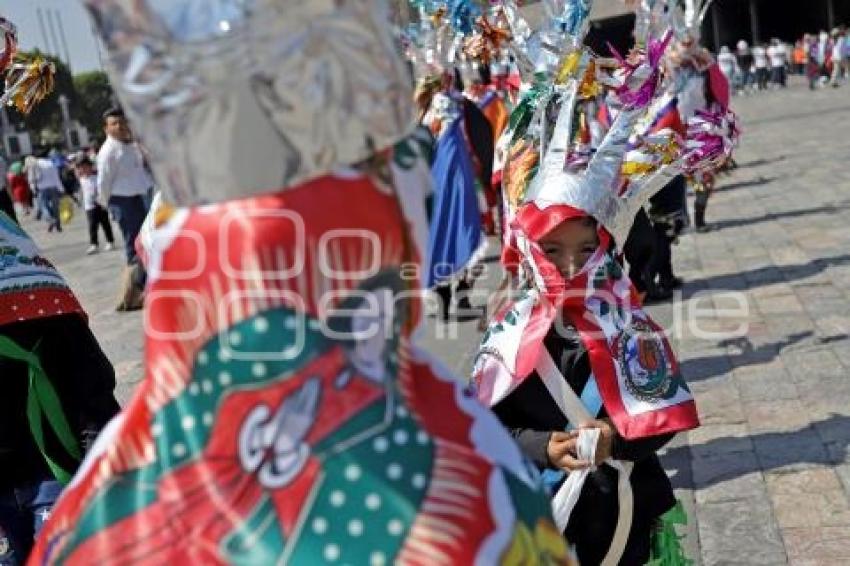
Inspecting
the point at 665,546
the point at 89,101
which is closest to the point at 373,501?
the point at 665,546

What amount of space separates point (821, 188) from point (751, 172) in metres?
2.49

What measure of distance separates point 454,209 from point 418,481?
685 centimetres

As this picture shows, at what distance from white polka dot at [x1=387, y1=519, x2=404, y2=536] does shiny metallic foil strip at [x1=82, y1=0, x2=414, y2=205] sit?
0.40 metres

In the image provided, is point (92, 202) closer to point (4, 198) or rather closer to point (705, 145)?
point (4, 198)

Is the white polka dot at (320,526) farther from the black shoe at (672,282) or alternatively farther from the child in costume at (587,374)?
the black shoe at (672,282)

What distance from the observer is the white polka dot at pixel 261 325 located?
125 centimetres

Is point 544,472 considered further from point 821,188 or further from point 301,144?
point 821,188

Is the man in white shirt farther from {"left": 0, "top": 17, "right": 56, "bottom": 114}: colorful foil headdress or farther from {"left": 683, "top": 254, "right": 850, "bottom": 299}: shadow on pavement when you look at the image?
{"left": 0, "top": 17, "right": 56, "bottom": 114}: colorful foil headdress

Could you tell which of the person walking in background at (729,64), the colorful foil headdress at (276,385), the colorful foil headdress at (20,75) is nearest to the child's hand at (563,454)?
the colorful foil headdress at (276,385)

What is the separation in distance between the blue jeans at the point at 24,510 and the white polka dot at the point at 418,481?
1.51 meters

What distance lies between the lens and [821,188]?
11406 mm

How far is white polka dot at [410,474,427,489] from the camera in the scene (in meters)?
1.30

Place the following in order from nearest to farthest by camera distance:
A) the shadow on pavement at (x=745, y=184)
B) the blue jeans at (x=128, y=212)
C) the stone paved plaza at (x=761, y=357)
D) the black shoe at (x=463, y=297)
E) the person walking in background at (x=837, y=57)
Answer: the stone paved plaza at (x=761, y=357) < the black shoe at (x=463, y=297) < the blue jeans at (x=128, y=212) < the shadow on pavement at (x=745, y=184) < the person walking in background at (x=837, y=57)

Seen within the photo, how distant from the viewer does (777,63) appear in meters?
30.7
